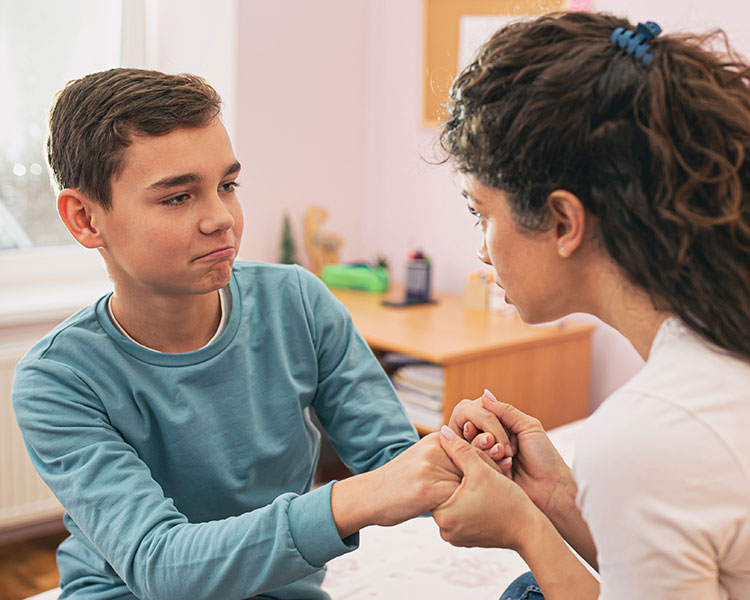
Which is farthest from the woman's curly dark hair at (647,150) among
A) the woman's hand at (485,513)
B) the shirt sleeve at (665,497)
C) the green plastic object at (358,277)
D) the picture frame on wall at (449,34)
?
the green plastic object at (358,277)

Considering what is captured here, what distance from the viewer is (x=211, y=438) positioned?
1229 millimetres

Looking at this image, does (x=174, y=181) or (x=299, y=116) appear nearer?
(x=174, y=181)

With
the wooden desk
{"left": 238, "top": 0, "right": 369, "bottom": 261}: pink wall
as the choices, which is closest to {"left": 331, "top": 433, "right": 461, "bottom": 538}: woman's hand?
the wooden desk

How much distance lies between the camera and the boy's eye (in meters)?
1.16

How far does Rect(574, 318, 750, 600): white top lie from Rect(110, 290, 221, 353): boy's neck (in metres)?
0.66

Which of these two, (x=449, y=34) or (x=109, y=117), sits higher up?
(x=449, y=34)

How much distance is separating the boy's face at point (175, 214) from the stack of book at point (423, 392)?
118 centimetres

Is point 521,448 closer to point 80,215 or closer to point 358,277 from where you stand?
point 80,215

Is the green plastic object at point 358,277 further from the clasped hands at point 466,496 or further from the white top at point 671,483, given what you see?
the white top at point 671,483

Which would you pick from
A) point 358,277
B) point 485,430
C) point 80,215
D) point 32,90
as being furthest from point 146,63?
point 485,430

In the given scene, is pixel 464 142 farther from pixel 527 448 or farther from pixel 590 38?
pixel 527 448

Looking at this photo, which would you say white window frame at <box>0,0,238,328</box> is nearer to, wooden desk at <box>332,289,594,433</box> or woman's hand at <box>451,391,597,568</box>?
wooden desk at <box>332,289,594,433</box>

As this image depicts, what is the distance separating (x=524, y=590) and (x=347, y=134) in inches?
93.7

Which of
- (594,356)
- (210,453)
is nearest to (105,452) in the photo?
(210,453)
